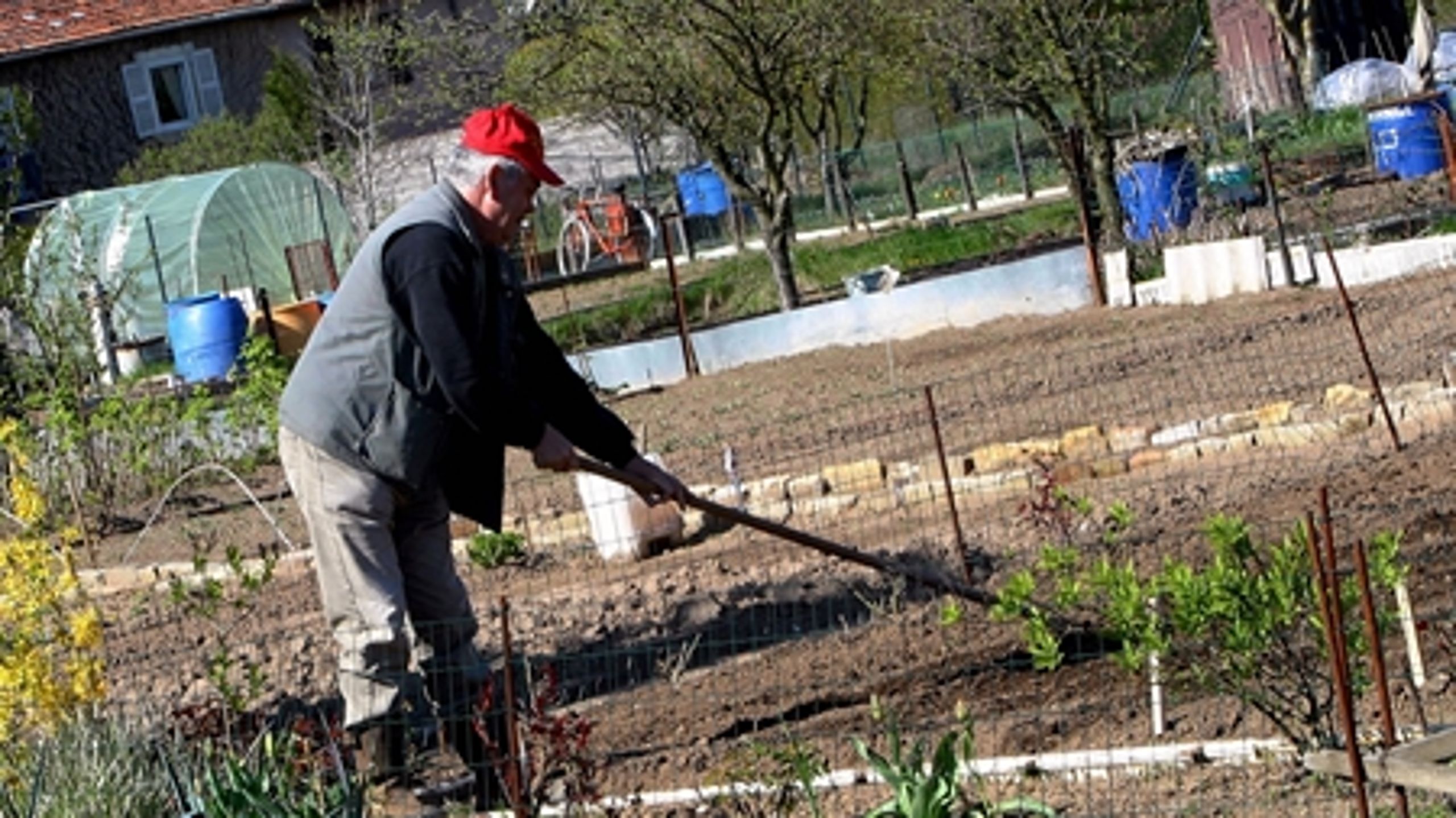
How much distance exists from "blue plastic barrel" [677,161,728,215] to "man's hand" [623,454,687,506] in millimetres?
26462

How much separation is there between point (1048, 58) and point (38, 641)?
11741 millimetres

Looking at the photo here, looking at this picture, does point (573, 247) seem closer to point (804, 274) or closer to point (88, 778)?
point (804, 274)

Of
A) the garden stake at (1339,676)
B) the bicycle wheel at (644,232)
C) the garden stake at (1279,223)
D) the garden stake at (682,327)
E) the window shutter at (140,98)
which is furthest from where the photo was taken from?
the window shutter at (140,98)

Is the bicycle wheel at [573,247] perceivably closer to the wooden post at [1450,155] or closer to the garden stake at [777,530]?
the wooden post at [1450,155]

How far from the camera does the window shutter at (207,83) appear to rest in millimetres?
40531

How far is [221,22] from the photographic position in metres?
40.3

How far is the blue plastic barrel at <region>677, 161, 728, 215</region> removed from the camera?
109ft

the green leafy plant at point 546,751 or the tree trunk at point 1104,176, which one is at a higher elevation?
the tree trunk at point 1104,176

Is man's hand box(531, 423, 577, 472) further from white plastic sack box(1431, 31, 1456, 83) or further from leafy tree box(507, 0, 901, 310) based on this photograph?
white plastic sack box(1431, 31, 1456, 83)

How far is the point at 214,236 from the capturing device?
29422mm

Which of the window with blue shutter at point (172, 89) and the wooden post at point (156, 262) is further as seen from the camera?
the window with blue shutter at point (172, 89)

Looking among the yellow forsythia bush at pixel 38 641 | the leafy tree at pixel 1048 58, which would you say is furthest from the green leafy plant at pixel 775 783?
the leafy tree at pixel 1048 58

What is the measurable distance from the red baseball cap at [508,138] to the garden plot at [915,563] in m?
1.57

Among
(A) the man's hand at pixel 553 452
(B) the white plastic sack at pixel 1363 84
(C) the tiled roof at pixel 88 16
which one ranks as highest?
(C) the tiled roof at pixel 88 16
